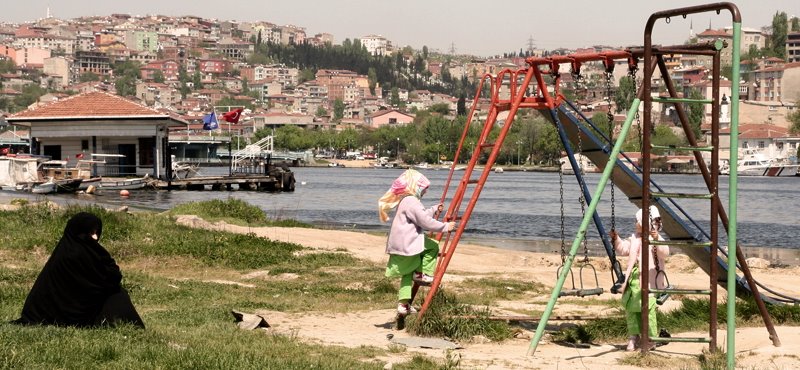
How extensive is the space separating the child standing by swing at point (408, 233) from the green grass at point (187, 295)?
1787mm

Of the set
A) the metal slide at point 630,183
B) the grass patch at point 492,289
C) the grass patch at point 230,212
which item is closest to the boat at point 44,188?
the grass patch at point 230,212

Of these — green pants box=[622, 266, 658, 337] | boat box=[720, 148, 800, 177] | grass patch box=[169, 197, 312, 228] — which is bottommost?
boat box=[720, 148, 800, 177]

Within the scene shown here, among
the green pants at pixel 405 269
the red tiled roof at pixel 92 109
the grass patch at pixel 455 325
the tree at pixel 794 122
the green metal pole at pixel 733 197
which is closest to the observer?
the green metal pole at pixel 733 197

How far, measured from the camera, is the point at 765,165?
15088 cm

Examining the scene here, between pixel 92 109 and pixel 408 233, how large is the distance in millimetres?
55016

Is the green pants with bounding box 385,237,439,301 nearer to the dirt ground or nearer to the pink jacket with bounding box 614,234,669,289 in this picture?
the dirt ground

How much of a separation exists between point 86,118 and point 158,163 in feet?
15.2

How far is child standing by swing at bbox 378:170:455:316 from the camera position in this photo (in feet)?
46.3

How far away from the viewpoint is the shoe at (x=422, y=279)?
1429 cm

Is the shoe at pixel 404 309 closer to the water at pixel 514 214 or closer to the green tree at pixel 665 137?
the water at pixel 514 214

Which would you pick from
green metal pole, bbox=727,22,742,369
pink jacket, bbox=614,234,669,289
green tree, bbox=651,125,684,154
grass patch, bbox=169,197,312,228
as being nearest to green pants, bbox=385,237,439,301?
pink jacket, bbox=614,234,669,289

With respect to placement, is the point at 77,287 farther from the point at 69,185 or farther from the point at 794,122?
the point at 794,122

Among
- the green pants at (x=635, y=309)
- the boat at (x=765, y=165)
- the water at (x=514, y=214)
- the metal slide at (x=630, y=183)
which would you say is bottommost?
the boat at (x=765, y=165)

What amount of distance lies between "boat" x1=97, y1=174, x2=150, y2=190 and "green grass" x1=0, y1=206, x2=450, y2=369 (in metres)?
34.8
